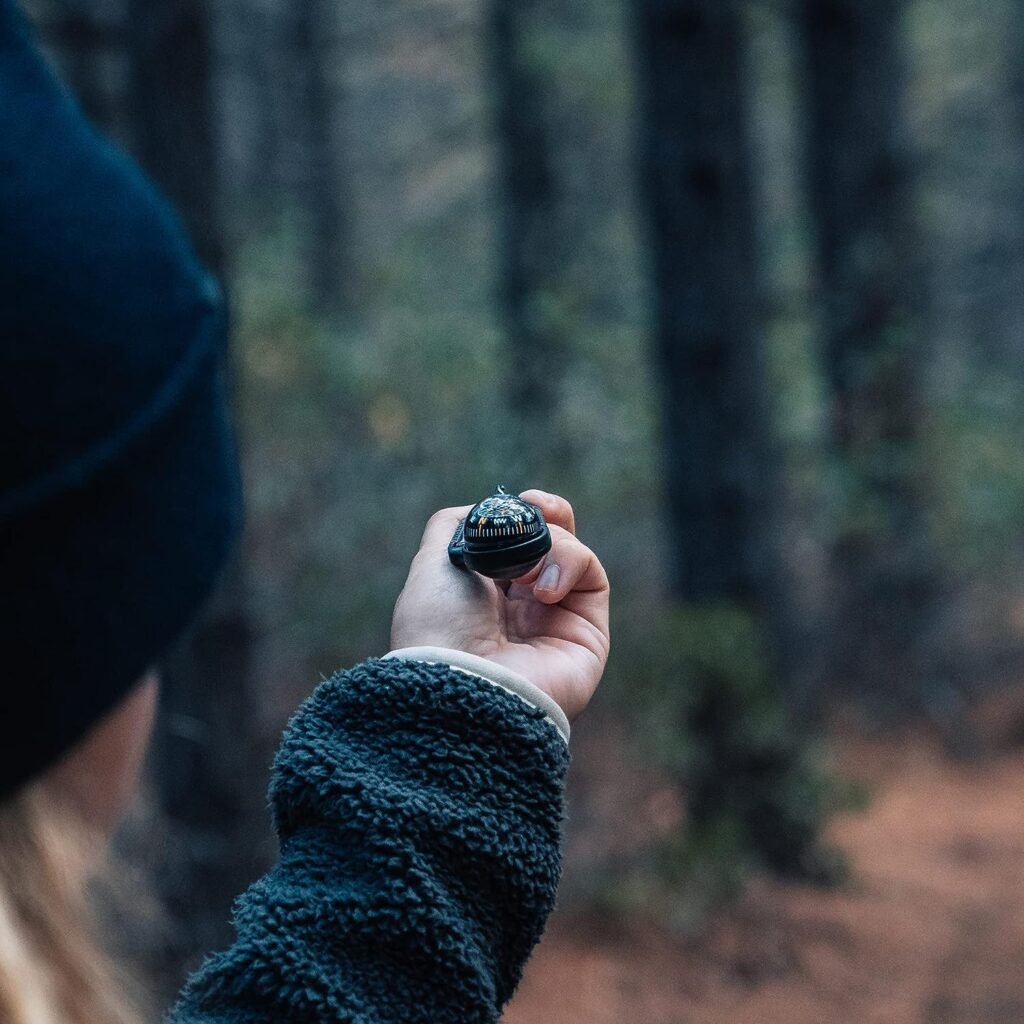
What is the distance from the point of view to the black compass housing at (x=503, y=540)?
1.69 m

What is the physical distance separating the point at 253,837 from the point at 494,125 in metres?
10.3

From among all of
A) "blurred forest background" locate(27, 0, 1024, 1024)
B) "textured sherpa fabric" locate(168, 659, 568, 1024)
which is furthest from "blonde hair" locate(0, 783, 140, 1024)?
"blurred forest background" locate(27, 0, 1024, 1024)

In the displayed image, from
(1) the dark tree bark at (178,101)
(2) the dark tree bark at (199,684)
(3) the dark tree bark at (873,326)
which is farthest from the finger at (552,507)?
(3) the dark tree bark at (873,326)

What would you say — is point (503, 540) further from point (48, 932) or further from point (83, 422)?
point (48, 932)

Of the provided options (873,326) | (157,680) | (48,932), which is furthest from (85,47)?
(48,932)

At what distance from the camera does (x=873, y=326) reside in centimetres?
886

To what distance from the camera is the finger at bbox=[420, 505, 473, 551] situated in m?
1.89

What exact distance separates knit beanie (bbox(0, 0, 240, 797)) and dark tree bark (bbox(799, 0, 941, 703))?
276 inches

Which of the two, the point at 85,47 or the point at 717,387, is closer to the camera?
the point at 717,387

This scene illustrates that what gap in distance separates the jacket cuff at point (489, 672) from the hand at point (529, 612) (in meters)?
0.05

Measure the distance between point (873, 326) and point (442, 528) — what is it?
7.50 m

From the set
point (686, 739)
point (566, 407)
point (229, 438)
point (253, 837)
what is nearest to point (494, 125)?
point (566, 407)

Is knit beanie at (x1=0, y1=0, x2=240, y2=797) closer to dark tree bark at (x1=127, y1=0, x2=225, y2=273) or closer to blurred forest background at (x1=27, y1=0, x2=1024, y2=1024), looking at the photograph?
blurred forest background at (x1=27, y1=0, x2=1024, y2=1024)

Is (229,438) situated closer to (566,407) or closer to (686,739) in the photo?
(686,739)
